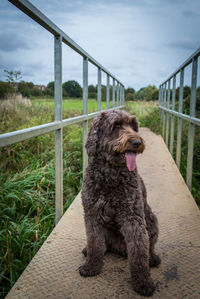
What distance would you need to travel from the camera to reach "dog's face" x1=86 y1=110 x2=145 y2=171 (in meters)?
2.07

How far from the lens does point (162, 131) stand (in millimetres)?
9438

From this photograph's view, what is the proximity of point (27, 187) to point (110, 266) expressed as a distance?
1.84 metres

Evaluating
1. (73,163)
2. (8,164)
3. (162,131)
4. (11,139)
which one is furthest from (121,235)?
(162,131)

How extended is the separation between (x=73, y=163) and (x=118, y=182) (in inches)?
115

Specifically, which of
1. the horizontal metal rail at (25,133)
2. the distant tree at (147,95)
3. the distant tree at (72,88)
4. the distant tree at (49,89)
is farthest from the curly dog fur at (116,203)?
the distant tree at (147,95)

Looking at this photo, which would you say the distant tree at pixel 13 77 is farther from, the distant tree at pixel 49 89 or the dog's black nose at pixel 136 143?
the dog's black nose at pixel 136 143

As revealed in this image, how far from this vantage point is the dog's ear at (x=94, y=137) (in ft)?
7.30

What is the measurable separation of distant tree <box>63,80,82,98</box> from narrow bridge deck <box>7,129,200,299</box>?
1.67 meters

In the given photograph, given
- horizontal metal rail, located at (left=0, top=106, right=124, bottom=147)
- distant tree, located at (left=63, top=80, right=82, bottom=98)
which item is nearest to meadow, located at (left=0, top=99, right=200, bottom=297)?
distant tree, located at (left=63, top=80, right=82, bottom=98)

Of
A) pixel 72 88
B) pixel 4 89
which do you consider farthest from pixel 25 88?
pixel 72 88

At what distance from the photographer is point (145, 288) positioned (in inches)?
73.6

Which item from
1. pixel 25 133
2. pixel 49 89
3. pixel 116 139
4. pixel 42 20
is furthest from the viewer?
pixel 49 89

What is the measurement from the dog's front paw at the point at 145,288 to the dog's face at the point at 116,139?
76cm

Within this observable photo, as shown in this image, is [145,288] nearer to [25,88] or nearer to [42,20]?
[25,88]
